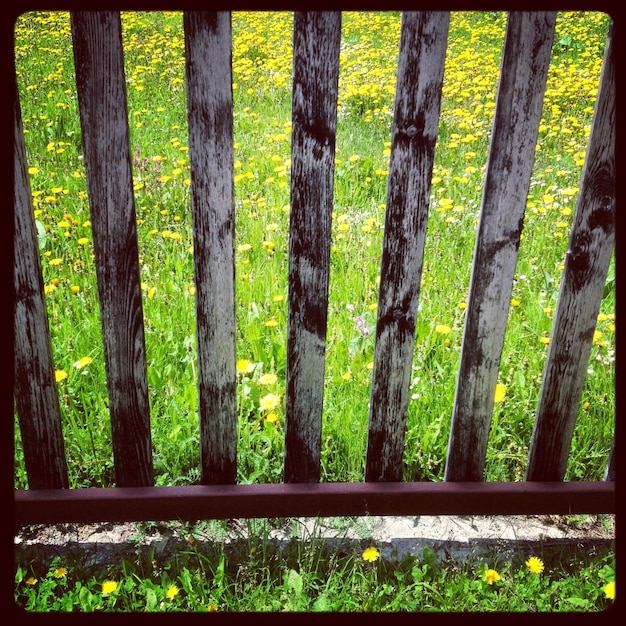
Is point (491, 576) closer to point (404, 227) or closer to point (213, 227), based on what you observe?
point (404, 227)

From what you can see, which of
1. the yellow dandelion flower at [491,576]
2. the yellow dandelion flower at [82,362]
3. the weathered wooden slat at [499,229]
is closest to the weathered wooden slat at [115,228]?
the yellow dandelion flower at [82,362]

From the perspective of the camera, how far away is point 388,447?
1.89 m

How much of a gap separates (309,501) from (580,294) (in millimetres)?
978

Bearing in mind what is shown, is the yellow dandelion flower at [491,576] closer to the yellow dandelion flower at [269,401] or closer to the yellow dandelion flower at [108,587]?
the yellow dandelion flower at [269,401]

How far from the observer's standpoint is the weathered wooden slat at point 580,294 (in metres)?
1.52

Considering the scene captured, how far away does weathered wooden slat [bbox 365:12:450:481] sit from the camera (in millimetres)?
1408

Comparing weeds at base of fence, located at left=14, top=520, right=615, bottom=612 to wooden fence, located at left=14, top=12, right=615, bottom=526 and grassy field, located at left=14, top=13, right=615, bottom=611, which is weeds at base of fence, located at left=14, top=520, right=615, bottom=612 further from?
wooden fence, located at left=14, top=12, right=615, bottom=526

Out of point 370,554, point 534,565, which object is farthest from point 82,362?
point 534,565

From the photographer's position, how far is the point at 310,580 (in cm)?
174

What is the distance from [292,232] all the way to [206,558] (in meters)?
0.93
